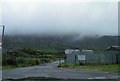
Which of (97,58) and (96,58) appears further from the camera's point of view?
(96,58)

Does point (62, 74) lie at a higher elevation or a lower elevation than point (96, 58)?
lower

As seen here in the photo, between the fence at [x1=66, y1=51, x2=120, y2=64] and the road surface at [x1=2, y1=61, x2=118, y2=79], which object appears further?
the fence at [x1=66, y1=51, x2=120, y2=64]

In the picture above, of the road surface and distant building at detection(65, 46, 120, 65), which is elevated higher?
distant building at detection(65, 46, 120, 65)

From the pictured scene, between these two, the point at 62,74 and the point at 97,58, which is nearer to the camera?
the point at 62,74

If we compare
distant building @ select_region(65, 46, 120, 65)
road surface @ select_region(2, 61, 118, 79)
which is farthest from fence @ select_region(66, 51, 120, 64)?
road surface @ select_region(2, 61, 118, 79)

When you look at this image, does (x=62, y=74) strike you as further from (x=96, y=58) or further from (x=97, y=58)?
(x=96, y=58)

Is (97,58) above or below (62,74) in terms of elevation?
above

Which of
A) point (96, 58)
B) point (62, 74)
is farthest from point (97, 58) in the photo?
point (62, 74)

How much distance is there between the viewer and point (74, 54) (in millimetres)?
54281

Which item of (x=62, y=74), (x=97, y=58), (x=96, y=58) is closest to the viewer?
(x=62, y=74)

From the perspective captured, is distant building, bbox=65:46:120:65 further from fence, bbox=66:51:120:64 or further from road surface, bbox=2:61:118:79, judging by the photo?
road surface, bbox=2:61:118:79

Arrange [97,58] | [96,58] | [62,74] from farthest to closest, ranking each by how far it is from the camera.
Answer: [96,58] < [97,58] < [62,74]

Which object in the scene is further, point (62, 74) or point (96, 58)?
point (96, 58)

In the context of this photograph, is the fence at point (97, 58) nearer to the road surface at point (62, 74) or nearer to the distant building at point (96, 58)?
the distant building at point (96, 58)
